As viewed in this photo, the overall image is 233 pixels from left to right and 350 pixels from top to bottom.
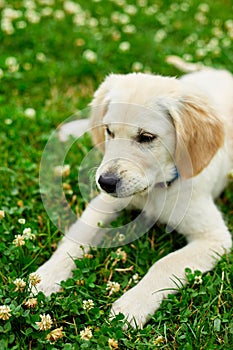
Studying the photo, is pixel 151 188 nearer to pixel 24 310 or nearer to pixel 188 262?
pixel 188 262

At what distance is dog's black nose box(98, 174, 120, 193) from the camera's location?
3010 mm

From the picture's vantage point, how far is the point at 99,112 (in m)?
3.60

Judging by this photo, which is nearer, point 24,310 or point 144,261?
point 24,310

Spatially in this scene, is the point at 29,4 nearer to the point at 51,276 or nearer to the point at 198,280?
the point at 51,276

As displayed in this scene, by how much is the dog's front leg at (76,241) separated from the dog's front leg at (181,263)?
415 mm

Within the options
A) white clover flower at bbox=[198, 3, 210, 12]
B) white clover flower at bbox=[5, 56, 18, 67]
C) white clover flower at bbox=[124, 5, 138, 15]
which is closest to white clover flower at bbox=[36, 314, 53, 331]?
white clover flower at bbox=[5, 56, 18, 67]

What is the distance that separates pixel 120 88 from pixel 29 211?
1077 mm

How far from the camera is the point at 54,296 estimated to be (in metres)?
2.93

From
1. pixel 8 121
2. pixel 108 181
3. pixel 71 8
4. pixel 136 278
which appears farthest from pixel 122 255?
pixel 71 8

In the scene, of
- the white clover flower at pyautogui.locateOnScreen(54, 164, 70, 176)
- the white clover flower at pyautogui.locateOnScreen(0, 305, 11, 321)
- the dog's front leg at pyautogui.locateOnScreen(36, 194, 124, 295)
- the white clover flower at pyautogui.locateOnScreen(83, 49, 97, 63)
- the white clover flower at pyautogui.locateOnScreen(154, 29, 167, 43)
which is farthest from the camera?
the white clover flower at pyautogui.locateOnScreen(154, 29, 167, 43)

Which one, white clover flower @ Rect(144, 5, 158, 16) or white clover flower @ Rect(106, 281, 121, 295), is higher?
white clover flower @ Rect(106, 281, 121, 295)

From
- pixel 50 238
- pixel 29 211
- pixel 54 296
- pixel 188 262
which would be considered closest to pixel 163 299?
pixel 188 262

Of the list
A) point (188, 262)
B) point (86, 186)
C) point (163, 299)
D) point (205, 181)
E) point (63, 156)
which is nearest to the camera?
point (163, 299)

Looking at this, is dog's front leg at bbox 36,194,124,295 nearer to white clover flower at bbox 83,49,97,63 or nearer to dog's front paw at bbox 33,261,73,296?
dog's front paw at bbox 33,261,73,296
